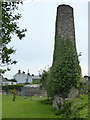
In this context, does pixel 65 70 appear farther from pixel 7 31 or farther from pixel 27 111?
pixel 7 31

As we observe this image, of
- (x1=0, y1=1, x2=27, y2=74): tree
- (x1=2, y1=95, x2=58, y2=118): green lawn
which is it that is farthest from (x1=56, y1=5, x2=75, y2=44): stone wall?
(x1=0, y1=1, x2=27, y2=74): tree

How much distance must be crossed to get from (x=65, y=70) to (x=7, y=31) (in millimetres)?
6690

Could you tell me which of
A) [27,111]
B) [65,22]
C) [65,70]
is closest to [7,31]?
[65,70]

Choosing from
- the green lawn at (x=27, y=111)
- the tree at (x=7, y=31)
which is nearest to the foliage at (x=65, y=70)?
the green lawn at (x=27, y=111)

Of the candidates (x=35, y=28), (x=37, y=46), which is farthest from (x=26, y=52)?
(x=35, y=28)

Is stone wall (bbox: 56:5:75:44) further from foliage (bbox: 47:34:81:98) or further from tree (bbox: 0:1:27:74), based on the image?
tree (bbox: 0:1:27:74)

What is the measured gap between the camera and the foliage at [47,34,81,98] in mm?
10227

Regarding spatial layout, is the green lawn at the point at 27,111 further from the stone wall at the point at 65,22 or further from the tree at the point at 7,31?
the stone wall at the point at 65,22

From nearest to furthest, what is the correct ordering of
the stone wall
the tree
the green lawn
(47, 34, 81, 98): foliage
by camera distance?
1. the tree
2. the green lawn
3. (47, 34, 81, 98): foliage
4. the stone wall

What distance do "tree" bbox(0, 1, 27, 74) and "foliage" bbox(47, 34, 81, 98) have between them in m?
6.19

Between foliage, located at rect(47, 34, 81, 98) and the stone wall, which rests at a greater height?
the stone wall

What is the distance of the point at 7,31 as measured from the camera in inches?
167

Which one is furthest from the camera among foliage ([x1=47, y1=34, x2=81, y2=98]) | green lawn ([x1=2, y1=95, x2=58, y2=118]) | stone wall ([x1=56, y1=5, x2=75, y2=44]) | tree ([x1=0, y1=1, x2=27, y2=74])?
stone wall ([x1=56, y1=5, x2=75, y2=44])

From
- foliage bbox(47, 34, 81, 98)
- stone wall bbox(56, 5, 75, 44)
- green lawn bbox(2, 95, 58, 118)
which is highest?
stone wall bbox(56, 5, 75, 44)
